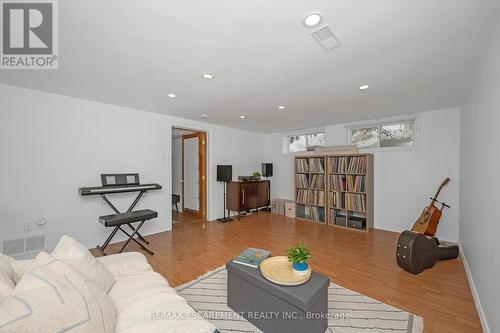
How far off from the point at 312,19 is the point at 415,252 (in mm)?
2828

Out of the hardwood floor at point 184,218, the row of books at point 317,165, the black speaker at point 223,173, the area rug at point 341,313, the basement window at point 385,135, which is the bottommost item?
the area rug at point 341,313

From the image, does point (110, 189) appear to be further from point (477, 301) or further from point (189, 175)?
point (477, 301)

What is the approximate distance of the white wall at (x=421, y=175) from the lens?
3635 mm

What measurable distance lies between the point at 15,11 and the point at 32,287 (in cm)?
184

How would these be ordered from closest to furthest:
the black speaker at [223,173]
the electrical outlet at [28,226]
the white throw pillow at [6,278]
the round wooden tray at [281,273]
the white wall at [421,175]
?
the white throw pillow at [6,278], the round wooden tray at [281,273], the electrical outlet at [28,226], the white wall at [421,175], the black speaker at [223,173]

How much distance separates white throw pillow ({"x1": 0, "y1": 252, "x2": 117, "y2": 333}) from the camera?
2.55 feet

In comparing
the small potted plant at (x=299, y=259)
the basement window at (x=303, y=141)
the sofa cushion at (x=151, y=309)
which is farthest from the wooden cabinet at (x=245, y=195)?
the sofa cushion at (x=151, y=309)

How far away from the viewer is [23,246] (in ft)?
9.14

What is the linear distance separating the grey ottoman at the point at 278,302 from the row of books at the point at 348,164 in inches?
127

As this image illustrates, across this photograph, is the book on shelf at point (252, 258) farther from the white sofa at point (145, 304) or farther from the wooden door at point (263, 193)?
the wooden door at point (263, 193)

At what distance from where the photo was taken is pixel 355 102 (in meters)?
3.32

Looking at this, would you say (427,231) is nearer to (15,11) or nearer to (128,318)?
(128,318)

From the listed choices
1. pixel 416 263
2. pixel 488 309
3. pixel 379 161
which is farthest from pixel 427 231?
pixel 488 309

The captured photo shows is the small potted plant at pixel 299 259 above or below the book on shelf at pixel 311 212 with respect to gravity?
above
